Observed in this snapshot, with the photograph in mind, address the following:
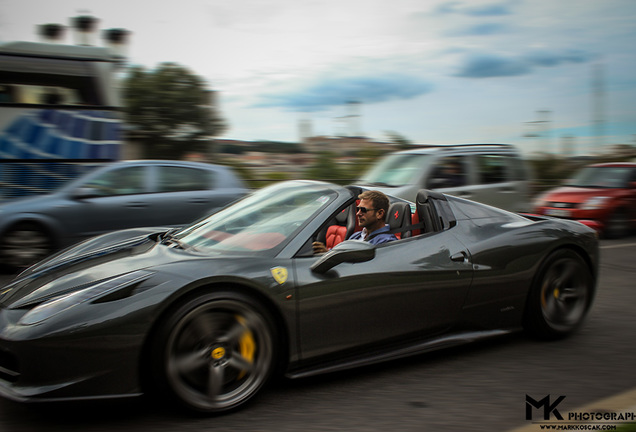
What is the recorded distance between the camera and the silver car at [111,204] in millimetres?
7312

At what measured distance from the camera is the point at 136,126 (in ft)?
67.6

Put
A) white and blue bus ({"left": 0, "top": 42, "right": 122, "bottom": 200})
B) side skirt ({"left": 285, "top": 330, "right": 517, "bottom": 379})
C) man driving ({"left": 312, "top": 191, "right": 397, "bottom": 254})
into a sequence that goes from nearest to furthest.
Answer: side skirt ({"left": 285, "top": 330, "right": 517, "bottom": 379}) < man driving ({"left": 312, "top": 191, "right": 397, "bottom": 254}) < white and blue bus ({"left": 0, "top": 42, "right": 122, "bottom": 200})

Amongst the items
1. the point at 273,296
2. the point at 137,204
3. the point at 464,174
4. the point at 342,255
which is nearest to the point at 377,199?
the point at 342,255

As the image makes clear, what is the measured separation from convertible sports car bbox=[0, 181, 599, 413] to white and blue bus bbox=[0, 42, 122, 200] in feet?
17.1

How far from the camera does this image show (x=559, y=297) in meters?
4.34

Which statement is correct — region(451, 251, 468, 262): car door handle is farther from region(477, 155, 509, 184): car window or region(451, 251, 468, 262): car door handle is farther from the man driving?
region(477, 155, 509, 184): car window

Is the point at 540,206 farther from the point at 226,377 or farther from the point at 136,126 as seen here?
the point at 136,126

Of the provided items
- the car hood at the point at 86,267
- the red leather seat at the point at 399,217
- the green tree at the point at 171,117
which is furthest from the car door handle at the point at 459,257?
the green tree at the point at 171,117

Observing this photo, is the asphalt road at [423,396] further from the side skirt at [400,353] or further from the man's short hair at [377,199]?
the man's short hair at [377,199]

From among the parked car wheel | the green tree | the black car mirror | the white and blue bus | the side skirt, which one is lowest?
the side skirt

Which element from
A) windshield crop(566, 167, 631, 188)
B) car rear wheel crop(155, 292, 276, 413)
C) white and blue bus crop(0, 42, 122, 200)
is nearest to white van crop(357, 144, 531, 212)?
windshield crop(566, 167, 631, 188)

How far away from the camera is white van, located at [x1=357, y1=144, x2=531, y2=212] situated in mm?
8984

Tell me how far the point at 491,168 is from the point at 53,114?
6626mm

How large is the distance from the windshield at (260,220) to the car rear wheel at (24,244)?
4.06 m
